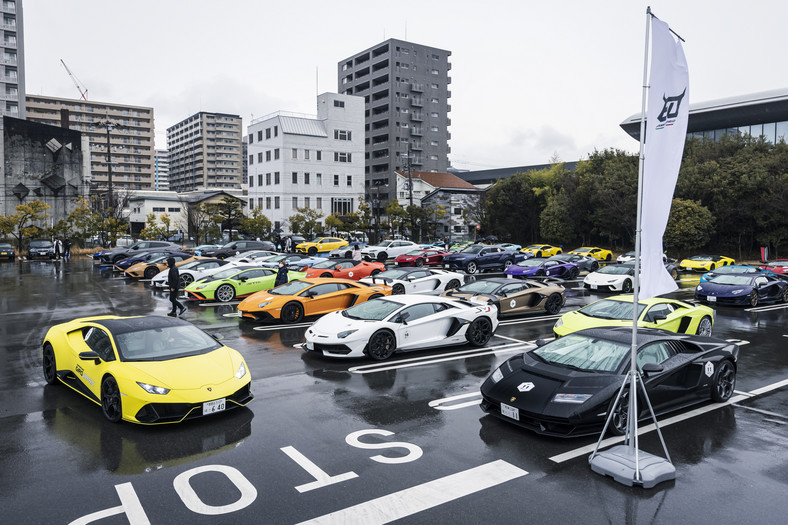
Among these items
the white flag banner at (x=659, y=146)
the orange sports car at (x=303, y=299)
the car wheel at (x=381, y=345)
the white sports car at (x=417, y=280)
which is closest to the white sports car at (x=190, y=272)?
the white sports car at (x=417, y=280)

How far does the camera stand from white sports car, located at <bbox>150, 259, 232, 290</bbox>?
2378 centimetres

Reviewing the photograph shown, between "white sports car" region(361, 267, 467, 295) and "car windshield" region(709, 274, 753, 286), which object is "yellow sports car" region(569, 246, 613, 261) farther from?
"white sports car" region(361, 267, 467, 295)

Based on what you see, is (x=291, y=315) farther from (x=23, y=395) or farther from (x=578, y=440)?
(x=578, y=440)

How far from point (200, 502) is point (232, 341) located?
8.27 meters

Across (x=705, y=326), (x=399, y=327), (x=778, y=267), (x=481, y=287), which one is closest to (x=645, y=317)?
(x=705, y=326)

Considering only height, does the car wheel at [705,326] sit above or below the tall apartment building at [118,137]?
below

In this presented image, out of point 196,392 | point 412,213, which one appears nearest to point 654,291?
point 196,392

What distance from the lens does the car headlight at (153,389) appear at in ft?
24.0

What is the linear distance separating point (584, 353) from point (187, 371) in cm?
566

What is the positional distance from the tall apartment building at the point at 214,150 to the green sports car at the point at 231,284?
118 meters

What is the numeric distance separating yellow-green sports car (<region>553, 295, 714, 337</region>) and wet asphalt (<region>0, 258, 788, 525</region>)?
189 cm

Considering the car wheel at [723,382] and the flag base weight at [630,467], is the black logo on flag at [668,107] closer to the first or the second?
the flag base weight at [630,467]

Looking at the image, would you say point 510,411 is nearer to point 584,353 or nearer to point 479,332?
point 584,353

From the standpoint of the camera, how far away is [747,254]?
46906 millimetres
